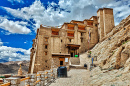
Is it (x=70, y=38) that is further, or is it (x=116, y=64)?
(x=70, y=38)

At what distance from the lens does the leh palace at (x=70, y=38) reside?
108 ft

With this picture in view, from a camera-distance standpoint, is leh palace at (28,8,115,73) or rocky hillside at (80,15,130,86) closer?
rocky hillside at (80,15,130,86)

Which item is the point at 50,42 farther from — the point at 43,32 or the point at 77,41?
the point at 77,41

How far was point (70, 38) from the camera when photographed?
36906mm

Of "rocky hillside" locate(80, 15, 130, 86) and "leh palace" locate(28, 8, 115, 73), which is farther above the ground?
"leh palace" locate(28, 8, 115, 73)

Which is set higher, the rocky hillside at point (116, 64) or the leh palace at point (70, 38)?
the leh palace at point (70, 38)

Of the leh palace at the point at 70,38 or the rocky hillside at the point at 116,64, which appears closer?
the rocky hillside at the point at 116,64

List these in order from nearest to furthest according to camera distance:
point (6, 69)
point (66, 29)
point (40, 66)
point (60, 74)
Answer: point (60, 74)
point (40, 66)
point (66, 29)
point (6, 69)

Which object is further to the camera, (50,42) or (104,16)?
(104,16)

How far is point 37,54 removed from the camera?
3234 cm

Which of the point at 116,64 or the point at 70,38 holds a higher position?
the point at 70,38

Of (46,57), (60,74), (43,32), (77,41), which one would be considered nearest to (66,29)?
(77,41)

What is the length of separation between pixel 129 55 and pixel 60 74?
6.69 metres

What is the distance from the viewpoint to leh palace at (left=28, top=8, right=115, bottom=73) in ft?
108
